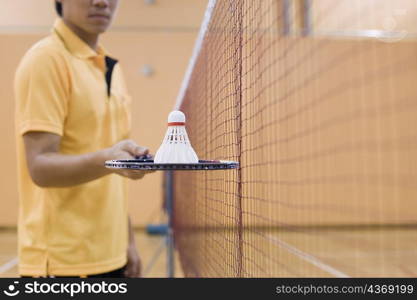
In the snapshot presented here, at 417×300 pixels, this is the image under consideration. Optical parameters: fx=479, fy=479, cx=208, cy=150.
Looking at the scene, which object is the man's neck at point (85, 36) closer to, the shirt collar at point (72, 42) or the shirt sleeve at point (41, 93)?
the shirt collar at point (72, 42)

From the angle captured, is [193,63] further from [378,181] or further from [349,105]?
[378,181]

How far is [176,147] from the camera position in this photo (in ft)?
2.02

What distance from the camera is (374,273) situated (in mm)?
3057

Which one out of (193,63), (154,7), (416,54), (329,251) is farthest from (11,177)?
(416,54)

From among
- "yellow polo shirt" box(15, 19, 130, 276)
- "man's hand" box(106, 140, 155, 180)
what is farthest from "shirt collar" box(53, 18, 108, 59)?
"man's hand" box(106, 140, 155, 180)

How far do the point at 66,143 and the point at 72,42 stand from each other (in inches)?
8.5

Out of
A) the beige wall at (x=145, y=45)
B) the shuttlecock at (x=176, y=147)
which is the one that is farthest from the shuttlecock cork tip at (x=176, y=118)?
the beige wall at (x=145, y=45)

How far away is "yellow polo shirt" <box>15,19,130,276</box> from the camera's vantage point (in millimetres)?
876

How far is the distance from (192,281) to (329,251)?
3389 millimetres

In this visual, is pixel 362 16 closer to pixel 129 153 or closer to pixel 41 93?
pixel 41 93

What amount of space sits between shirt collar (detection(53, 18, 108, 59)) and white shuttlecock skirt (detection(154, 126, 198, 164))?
433 millimetres

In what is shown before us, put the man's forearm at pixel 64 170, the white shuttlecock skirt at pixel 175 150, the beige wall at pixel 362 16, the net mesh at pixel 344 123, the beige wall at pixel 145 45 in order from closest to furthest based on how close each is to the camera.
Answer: the white shuttlecock skirt at pixel 175 150, the man's forearm at pixel 64 170, the beige wall at pixel 362 16, the net mesh at pixel 344 123, the beige wall at pixel 145 45

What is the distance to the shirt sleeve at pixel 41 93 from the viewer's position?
85cm

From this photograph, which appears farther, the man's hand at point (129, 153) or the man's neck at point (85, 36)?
the man's neck at point (85, 36)
